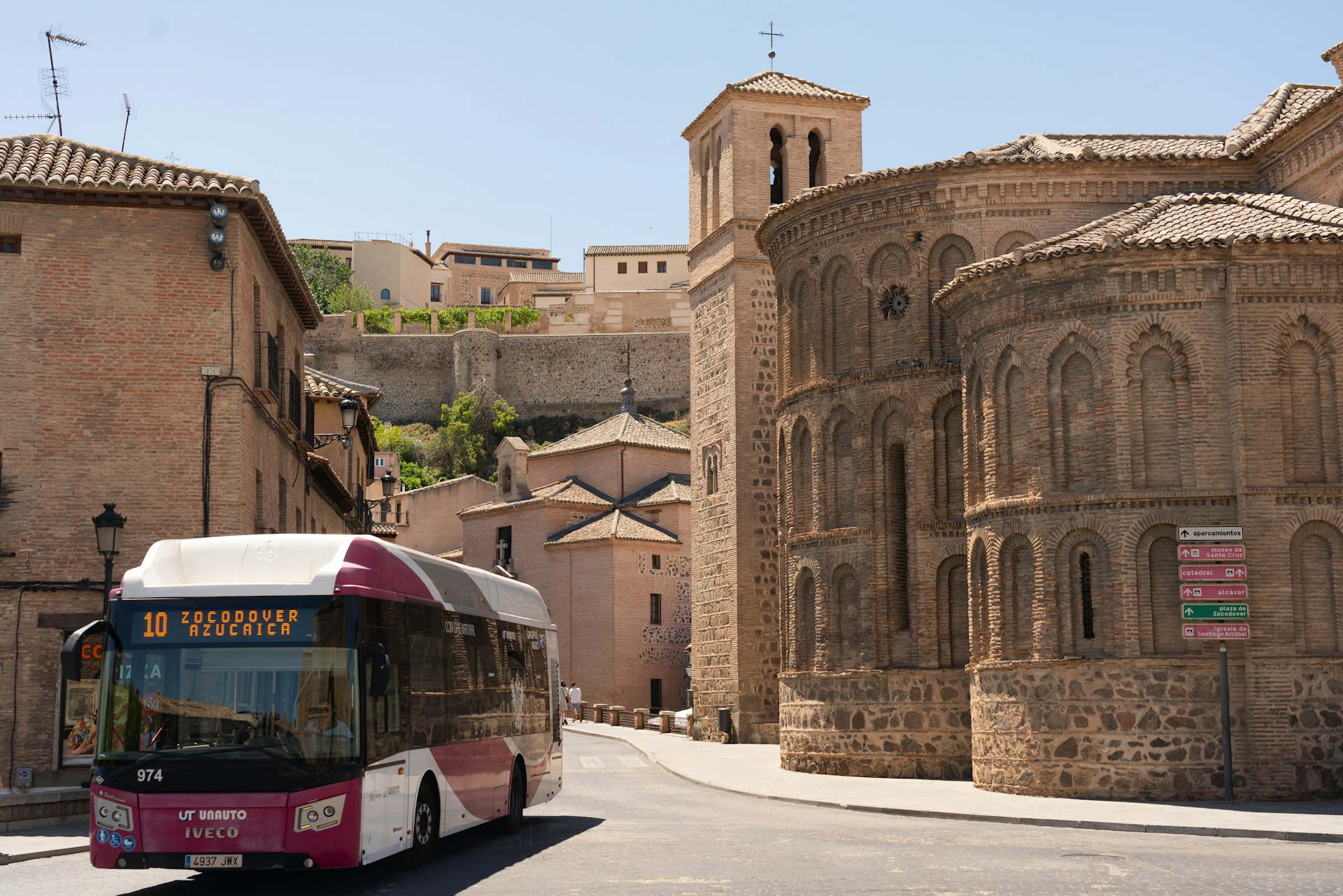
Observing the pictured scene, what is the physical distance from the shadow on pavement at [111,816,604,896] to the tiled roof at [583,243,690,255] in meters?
86.9

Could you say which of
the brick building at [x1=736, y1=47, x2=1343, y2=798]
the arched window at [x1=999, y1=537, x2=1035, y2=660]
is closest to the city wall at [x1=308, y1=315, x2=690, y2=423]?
the brick building at [x1=736, y1=47, x2=1343, y2=798]

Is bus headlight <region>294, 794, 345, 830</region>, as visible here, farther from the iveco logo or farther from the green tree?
the green tree

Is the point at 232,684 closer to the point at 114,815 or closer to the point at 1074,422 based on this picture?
the point at 114,815

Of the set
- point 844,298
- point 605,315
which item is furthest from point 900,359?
point 605,315

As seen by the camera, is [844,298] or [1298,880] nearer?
[1298,880]

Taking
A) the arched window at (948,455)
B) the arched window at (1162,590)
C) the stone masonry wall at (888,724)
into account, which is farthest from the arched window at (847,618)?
the arched window at (1162,590)

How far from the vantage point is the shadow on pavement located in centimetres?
1208

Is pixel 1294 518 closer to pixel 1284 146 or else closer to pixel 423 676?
pixel 1284 146

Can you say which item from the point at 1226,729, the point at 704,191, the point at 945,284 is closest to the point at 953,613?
the point at 945,284

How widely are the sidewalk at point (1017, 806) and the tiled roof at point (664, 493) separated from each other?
28.3 metres

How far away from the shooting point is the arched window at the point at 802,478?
2723 cm

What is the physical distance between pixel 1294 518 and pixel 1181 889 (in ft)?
32.9

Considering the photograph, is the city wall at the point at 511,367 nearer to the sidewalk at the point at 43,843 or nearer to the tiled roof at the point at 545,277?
the tiled roof at the point at 545,277

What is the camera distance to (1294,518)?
19797mm
